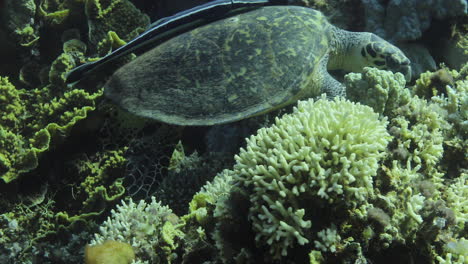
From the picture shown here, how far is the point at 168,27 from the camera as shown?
367 centimetres

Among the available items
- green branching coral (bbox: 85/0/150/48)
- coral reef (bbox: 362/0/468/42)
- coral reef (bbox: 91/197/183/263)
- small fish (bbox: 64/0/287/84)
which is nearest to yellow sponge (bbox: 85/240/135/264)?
coral reef (bbox: 91/197/183/263)

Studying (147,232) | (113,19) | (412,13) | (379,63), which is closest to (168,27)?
(113,19)

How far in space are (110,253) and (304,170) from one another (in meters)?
1.56

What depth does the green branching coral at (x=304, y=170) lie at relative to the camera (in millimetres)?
1806

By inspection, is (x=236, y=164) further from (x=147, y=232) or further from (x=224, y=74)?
(x=224, y=74)

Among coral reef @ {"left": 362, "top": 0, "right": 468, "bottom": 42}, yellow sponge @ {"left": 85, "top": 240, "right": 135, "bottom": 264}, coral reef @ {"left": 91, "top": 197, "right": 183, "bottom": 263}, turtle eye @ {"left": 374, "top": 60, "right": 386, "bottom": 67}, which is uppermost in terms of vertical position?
coral reef @ {"left": 362, "top": 0, "right": 468, "bottom": 42}

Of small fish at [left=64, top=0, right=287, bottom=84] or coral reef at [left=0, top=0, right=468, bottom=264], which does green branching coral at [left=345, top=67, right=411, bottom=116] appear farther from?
small fish at [left=64, top=0, right=287, bottom=84]

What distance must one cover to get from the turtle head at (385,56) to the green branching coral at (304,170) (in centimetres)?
202

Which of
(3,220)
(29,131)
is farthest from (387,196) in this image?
(29,131)

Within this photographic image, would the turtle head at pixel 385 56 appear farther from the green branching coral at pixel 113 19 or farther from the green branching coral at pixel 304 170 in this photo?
the green branching coral at pixel 113 19

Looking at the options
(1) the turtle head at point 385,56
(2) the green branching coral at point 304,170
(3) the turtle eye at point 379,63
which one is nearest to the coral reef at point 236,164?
(2) the green branching coral at point 304,170

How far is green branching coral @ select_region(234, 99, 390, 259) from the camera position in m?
1.81

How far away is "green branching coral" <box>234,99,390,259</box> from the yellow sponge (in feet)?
3.52

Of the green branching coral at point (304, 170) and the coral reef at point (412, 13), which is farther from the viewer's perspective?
the coral reef at point (412, 13)
